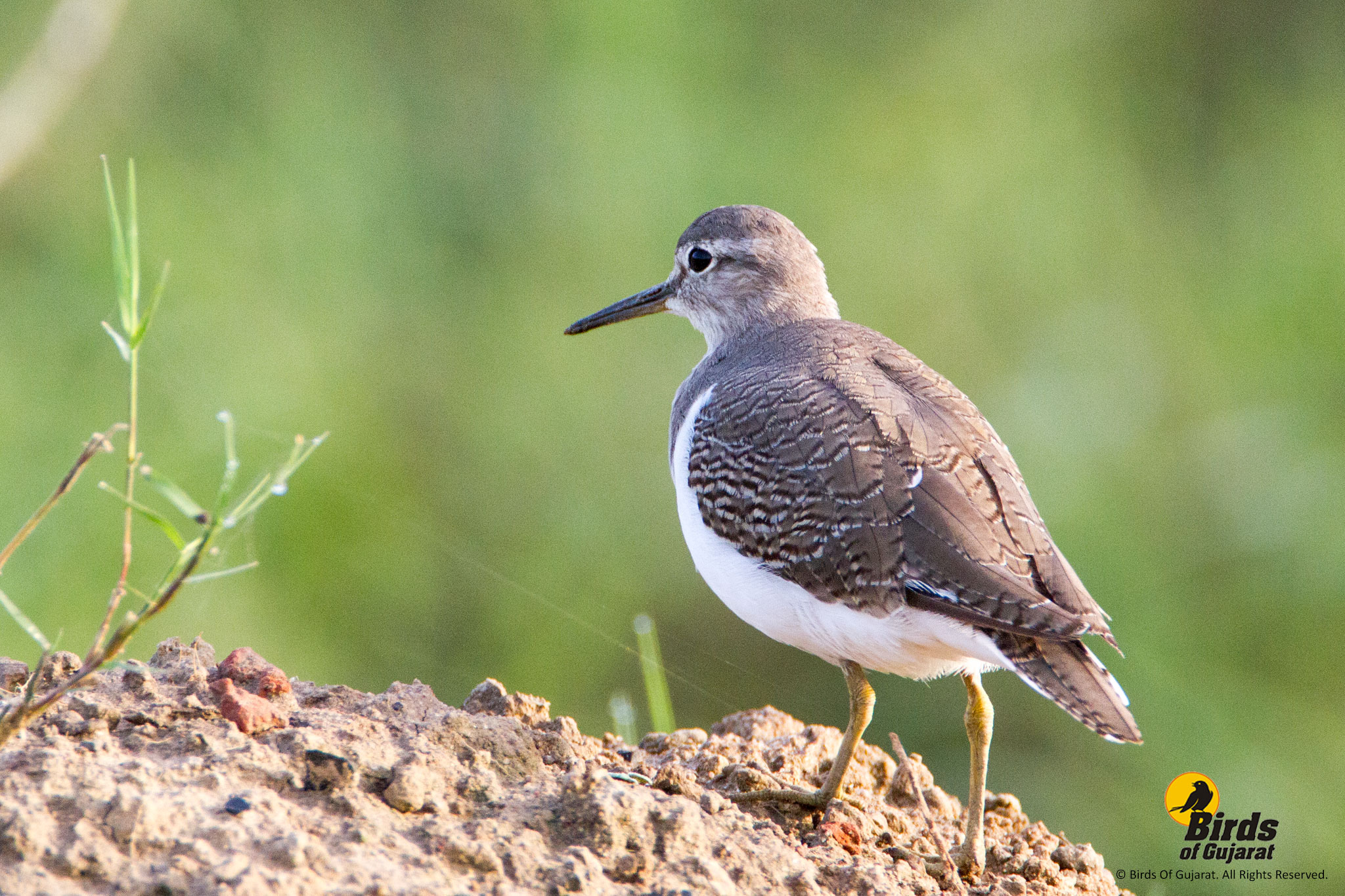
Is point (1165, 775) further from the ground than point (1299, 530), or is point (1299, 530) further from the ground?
point (1299, 530)

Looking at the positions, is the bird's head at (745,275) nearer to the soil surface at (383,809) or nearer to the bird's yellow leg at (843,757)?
the bird's yellow leg at (843,757)

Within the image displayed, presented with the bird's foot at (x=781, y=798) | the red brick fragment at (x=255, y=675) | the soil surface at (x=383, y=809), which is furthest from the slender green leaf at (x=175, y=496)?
the bird's foot at (x=781, y=798)

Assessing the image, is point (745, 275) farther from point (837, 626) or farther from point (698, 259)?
point (837, 626)

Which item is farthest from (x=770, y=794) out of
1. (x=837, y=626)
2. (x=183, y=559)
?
(x=183, y=559)

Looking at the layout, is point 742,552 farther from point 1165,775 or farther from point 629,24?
point 629,24

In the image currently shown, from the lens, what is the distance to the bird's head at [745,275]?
6.67 metres

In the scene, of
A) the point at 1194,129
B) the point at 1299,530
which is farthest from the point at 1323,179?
the point at 1299,530

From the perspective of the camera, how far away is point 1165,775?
26.8ft

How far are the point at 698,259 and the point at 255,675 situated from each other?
11.9ft

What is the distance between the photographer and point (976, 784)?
14.9 feet

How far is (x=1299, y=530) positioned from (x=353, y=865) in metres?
7.42

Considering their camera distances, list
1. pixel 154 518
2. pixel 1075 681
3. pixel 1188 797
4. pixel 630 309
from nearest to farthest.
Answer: pixel 154 518 < pixel 1075 681 < pixel 1188 797 < pixel 630 309

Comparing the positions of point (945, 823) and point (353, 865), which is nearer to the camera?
point (353, 865)

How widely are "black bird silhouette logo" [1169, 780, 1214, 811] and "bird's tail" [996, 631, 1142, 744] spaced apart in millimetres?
1942
